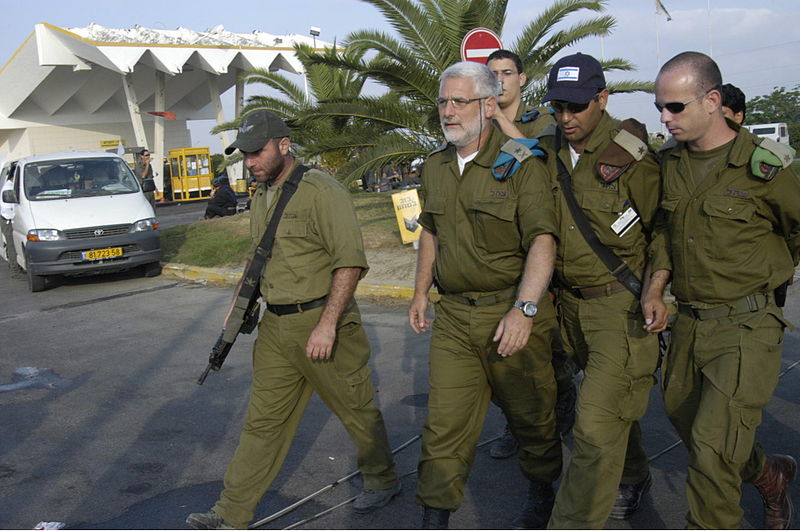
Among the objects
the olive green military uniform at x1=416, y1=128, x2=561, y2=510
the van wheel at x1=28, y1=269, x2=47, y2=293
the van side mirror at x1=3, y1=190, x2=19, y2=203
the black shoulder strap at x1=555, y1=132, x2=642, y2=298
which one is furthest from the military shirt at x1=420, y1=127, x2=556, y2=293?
the van side mirror at x1=3, y1=190, x2=19, y2=203

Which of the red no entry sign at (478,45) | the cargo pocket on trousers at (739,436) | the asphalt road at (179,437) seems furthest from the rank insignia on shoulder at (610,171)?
the red no entry sign at (478,45)

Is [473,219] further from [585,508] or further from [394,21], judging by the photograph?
[394,21]

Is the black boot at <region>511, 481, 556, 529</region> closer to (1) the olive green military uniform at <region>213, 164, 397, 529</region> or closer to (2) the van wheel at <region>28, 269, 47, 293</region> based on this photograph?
(1) the olive green military uniform at <region>213, 164, 397, 529</region>

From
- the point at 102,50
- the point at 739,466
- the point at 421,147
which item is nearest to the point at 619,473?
the point at 739,466

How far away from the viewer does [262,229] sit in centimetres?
407

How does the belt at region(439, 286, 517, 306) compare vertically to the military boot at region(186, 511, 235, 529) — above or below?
above

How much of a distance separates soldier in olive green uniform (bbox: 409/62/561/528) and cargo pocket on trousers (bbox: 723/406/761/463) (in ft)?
2.79

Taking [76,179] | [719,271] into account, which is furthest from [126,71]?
[719,271]

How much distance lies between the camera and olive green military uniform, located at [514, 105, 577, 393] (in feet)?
13.2

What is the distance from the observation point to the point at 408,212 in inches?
485

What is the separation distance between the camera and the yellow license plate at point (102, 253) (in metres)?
12.0

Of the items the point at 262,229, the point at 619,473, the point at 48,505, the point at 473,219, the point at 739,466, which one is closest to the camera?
the point at 739,466

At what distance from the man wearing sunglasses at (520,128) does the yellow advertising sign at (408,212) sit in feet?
22.0

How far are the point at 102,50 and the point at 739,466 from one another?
38.8 metres
